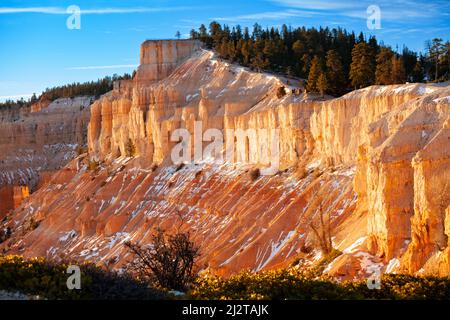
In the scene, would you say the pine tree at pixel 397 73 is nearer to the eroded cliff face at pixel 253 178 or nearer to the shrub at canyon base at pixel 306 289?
the eroded cliff face at pixel 253 178

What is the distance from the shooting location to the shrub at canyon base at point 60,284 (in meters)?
13.5

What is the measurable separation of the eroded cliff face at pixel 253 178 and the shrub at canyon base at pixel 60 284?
9006mm

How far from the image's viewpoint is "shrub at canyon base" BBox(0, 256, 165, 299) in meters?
13.5

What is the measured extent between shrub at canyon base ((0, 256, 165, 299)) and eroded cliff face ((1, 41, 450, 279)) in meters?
9.01

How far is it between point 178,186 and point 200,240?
44.4ft

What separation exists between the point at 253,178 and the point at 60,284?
30.0 m

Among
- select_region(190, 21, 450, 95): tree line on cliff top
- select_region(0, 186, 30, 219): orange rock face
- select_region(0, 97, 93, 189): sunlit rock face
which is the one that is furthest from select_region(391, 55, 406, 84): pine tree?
select_region(0, 97, 93, 189): sunlit rock face

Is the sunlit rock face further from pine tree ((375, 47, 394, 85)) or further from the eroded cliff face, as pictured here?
pine tree ((375, 47, 394, 85))

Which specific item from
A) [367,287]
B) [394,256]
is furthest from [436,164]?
[367,287]

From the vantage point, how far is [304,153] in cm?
4103

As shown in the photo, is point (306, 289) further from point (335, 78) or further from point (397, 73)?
point (335, 78)

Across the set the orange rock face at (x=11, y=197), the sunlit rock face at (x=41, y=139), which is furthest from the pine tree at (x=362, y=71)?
the sunlit rock face at (x=41, y=139)

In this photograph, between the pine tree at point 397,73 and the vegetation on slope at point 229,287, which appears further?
the pine tree at point 397,73
